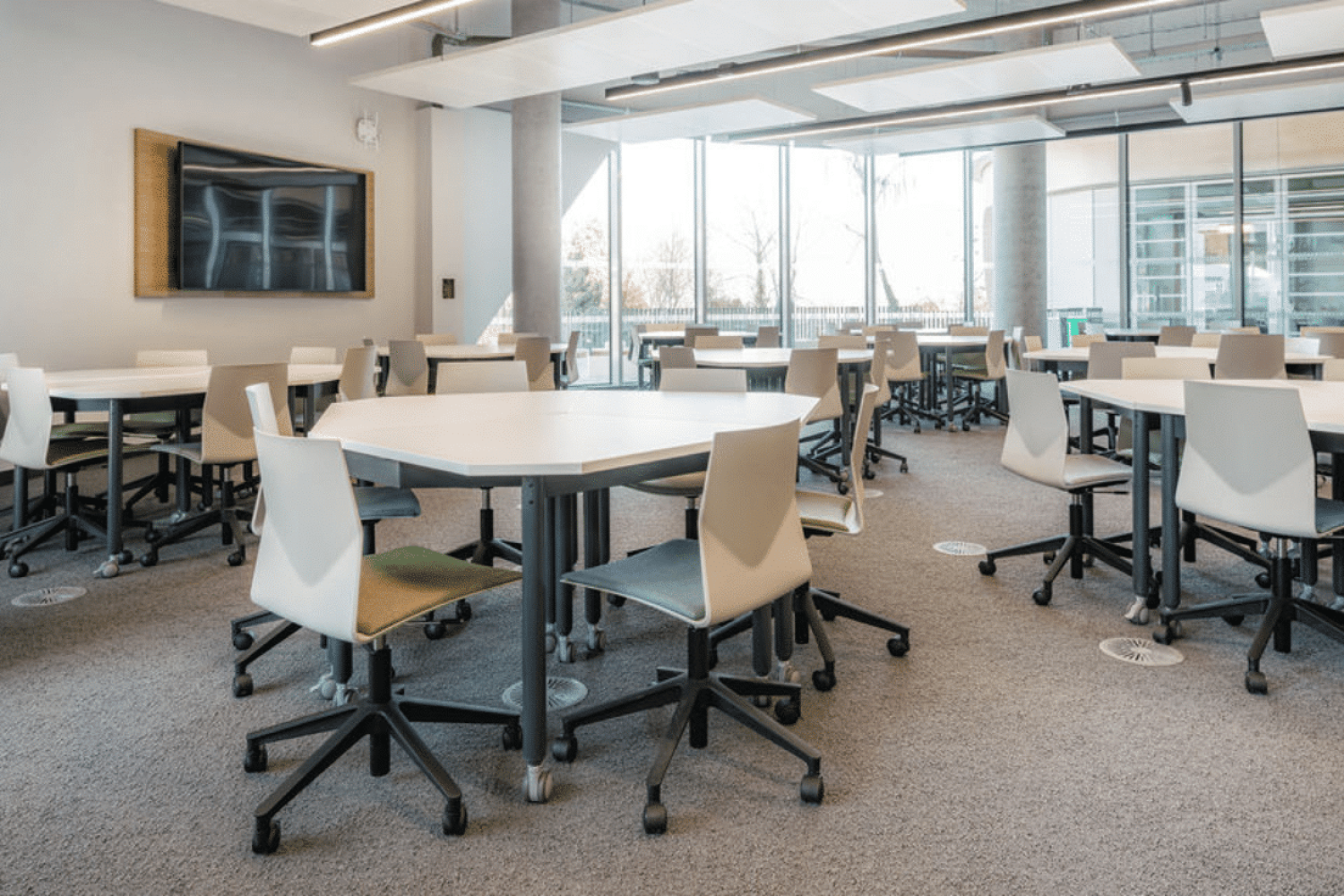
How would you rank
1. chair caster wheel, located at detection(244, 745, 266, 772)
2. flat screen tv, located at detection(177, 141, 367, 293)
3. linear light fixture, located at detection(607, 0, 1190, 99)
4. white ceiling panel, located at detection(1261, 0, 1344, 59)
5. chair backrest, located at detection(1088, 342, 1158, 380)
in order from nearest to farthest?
chair caster wheel, located at detection(244, 745, 266, 772) → chair backrest, located at detection(1088, 342, 1158, 380) → linear light fixture, located at detection(607, 0, 1190, 99) → white ceiling panel, located at detection(1261, 0, 1344, 59) → flat screen tv, located at detection(177, 141, 367, 293)

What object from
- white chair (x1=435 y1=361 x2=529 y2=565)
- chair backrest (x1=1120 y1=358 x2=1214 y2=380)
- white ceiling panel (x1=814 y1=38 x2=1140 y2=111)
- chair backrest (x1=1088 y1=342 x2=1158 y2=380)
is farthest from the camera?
white ceiling panel (x1=814 y1=38 x2=1140 y2=111)

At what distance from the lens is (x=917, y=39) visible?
729cm

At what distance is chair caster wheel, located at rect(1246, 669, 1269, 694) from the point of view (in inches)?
113

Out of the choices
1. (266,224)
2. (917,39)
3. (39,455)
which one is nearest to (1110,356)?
(917,39)

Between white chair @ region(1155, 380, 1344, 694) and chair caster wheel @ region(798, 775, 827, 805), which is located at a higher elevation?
white chair @ region(1155, 380, 1344, 694)

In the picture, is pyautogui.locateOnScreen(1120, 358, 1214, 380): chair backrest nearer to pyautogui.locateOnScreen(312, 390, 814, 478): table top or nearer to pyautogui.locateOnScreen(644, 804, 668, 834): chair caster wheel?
pyautogui.locateOnScreen(312, 390, 814, 478): table top

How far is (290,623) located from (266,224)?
22.5 feet

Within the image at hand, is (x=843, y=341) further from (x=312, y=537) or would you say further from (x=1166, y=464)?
(x=312, y=537)

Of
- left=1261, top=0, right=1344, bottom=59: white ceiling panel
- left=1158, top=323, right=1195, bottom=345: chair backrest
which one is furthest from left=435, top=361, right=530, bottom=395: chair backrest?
left=1158, top=323, right=1195, bottom=345: chair backrest

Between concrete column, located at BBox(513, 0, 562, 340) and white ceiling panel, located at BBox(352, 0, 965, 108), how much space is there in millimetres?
1117

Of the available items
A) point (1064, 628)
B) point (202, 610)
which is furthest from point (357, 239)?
point (1064, 628)

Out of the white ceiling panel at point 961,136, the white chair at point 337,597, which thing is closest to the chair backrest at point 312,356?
the white chair at point 337,597

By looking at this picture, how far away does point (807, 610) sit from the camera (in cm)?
321

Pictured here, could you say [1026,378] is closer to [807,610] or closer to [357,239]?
[807,610]
